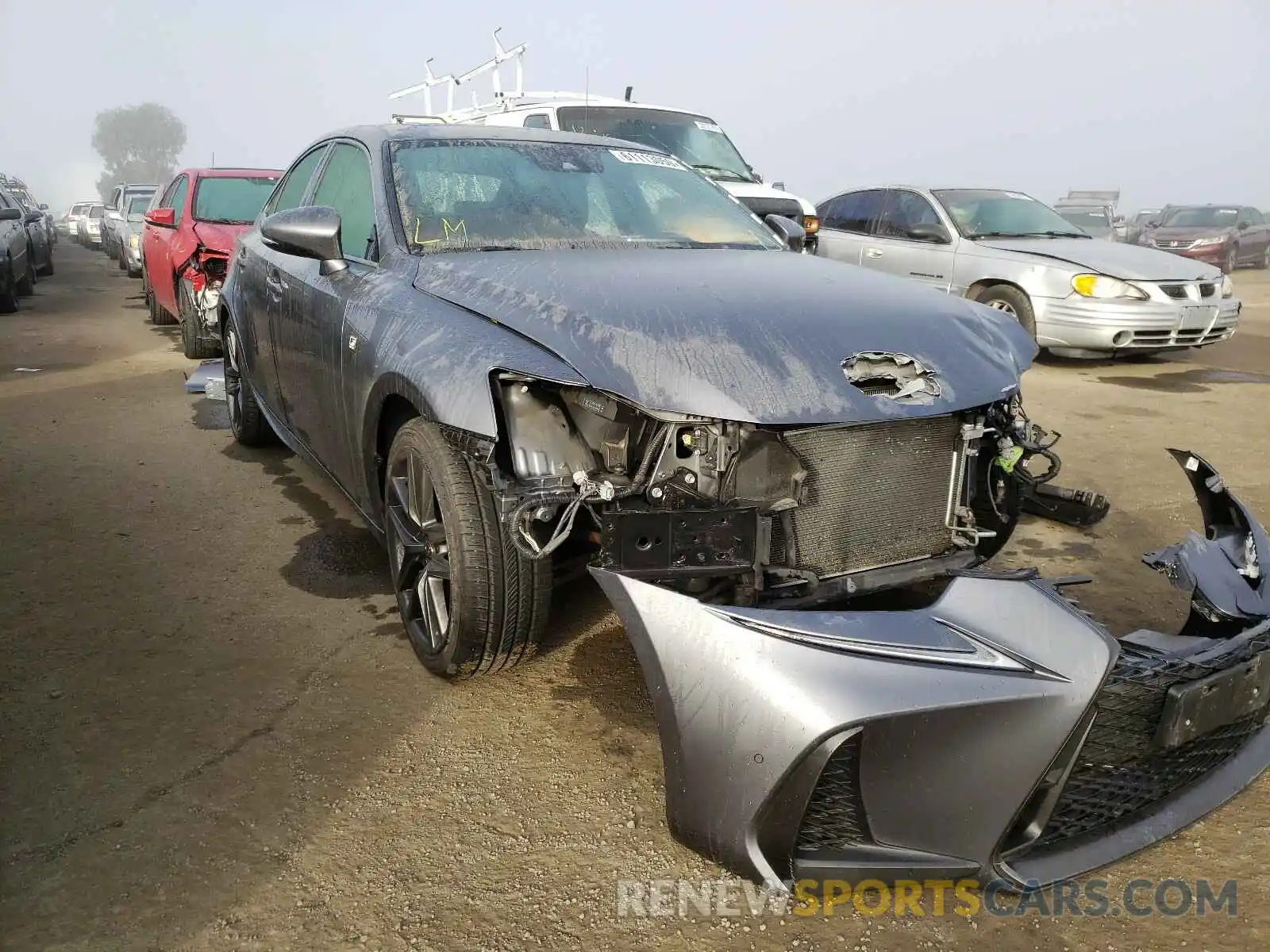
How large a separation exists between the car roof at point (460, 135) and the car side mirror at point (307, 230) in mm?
515

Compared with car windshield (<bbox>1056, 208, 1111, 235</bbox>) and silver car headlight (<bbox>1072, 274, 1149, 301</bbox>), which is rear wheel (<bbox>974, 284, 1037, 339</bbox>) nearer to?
silver car headlight (<bbox>1072, 274, 1149, 301</bbox>)

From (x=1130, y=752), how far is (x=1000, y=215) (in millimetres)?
8190

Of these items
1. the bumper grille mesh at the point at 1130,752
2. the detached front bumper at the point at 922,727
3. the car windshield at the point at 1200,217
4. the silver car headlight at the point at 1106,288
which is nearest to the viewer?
the detached front bumper at the point at 922,727

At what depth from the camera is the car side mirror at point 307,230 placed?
3.12m

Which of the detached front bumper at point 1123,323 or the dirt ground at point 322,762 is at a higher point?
the detached front bumper at point 1123,323

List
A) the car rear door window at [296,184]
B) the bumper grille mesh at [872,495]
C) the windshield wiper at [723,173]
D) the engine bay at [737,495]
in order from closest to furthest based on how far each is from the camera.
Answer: the engine bay at [737,495] < the bumper grille mesh at [872,495] < the car rear door window at [296,184] < the windshield wiper at [723,173]

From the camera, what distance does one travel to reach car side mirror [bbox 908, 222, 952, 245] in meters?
8.91

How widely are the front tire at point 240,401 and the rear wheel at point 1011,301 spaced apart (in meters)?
5.96

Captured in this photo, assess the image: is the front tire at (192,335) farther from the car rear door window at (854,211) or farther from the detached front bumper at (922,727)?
the detached front bumper at (922,727)

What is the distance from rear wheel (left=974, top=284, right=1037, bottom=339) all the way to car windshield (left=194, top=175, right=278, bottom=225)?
20.9 feet

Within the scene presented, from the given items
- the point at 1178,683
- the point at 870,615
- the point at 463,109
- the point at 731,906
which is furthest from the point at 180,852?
the point at 463,109

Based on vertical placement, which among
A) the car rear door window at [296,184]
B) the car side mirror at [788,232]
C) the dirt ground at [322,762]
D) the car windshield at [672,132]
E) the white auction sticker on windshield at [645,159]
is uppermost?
the car windshield at [672,132]

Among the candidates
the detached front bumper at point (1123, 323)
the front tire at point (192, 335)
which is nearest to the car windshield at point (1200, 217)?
the detached front bumper at point (1123, 323)

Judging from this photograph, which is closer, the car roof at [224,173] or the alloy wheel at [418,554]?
the alloy wheel at [418,554]
